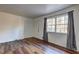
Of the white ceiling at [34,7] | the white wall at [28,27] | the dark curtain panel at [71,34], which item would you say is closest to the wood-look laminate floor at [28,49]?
the dark curtain panel at [71,34]

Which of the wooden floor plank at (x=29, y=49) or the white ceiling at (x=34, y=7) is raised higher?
the white ceiling at (x=34, y=7)

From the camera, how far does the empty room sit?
428 centimetres

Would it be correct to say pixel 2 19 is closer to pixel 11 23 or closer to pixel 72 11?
pixel 11 23

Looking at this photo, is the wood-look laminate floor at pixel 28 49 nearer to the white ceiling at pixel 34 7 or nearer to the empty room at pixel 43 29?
the empty room at pixel 43 29

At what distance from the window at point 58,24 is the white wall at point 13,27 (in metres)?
2.64

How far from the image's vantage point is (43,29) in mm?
7445

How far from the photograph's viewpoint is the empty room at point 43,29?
14.0 ft

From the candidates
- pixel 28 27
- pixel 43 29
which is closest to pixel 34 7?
pixel 43 29

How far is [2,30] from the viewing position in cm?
656

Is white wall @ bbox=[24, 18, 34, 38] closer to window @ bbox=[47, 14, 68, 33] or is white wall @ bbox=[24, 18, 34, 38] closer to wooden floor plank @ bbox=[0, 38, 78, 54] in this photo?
window @ bbox=[47, 14, 68, 33]

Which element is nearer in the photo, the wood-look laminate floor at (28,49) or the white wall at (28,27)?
the wood-look laminate floor at (28,49)

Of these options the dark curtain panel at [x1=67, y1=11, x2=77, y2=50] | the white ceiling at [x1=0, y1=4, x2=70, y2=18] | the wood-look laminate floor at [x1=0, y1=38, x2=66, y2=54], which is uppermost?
the white ceiling at [x1=0, y1=4, x2=70, y2=18]

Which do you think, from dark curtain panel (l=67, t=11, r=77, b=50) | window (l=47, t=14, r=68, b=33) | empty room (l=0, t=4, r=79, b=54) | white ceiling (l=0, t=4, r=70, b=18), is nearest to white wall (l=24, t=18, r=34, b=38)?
empty room (l=0, t=4, r=79, b=54)
